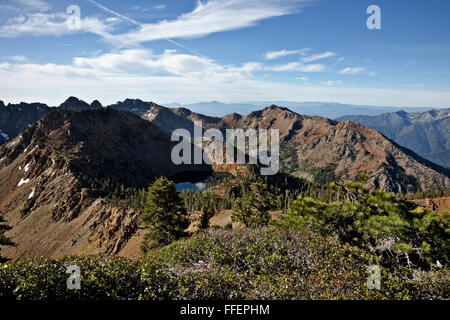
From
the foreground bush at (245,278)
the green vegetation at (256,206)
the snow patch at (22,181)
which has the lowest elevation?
the snow patch at (22,181)

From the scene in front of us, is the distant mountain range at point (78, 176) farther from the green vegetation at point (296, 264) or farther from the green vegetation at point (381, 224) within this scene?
the green vegetation at point (381, 224)

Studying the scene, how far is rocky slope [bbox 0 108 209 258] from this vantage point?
56375mm

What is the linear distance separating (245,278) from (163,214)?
23.1 metres

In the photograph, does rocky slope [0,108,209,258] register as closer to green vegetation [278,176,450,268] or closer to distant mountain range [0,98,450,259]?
distant mountain range [0,98,450,259]

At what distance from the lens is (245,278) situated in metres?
11.5

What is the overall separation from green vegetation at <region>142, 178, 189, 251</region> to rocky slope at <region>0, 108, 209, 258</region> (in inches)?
784

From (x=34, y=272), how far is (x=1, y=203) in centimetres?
11229

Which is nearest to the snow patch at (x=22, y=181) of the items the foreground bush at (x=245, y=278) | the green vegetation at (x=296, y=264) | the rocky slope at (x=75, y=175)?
the rocky slope at (x=75, y=175)

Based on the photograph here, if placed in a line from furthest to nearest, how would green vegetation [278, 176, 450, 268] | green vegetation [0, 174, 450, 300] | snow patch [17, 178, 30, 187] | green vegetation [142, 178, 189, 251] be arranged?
1. snow patch [17, 178, 30, 187]
2. green vegetation [142, 178, 189, 251]
3. green vegetation [278, 176, 450, 268]
4. green vegetation [0, 174, 450, 300]

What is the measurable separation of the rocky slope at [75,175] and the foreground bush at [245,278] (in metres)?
41.7

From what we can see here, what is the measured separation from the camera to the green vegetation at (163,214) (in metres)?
31.9

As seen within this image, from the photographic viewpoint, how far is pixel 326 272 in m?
11.2

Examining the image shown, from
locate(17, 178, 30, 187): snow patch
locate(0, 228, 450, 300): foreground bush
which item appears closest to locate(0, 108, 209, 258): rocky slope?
locate(17, 178, 30, 187): snow patch
